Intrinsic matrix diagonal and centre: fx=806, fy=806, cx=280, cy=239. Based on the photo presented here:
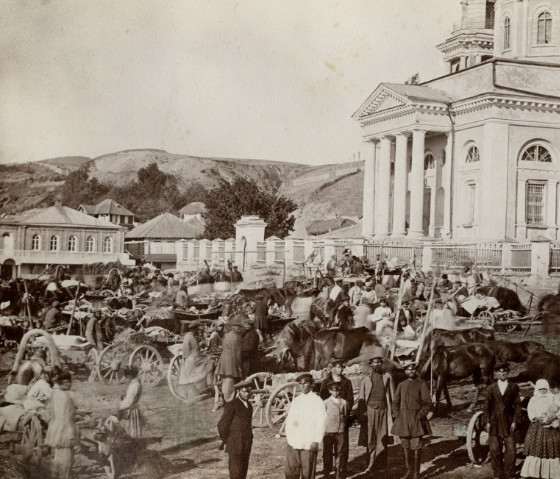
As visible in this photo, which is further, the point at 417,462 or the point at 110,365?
the point at 110,365

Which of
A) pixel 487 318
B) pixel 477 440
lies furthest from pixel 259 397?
pixel 487 318

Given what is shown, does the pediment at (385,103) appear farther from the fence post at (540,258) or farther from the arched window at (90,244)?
the arched window at (90,244)

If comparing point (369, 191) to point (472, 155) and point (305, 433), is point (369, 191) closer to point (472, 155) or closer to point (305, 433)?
point (472, 155)

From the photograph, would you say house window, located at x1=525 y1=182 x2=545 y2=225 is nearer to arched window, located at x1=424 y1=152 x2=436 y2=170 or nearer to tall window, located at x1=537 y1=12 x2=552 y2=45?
arched window, located at x1=424 y1=152 x2=436 y2=170

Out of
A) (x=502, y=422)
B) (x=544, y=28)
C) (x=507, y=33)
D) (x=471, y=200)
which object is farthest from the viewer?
(x=507, y=33)

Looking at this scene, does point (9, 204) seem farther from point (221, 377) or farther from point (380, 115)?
point (380, 115)

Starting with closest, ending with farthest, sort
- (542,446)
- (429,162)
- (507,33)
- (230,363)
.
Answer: (542,446) → (230,363) → (429,162) → (507,33)
